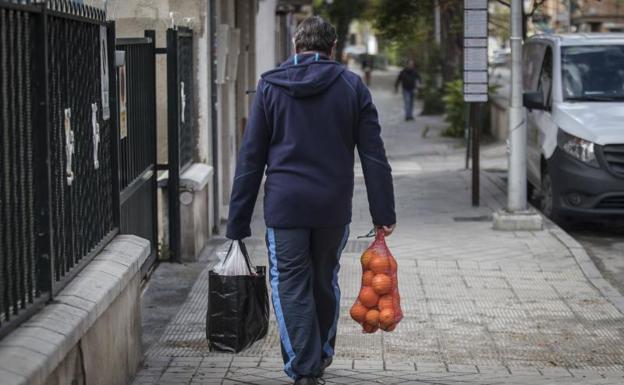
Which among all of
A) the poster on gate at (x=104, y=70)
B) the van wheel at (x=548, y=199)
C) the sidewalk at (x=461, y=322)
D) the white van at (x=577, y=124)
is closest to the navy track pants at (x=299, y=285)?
the sidewalk at (x=461, y=322)

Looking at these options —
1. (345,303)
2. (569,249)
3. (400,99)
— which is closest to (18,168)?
(345,303)

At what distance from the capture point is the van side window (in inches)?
553

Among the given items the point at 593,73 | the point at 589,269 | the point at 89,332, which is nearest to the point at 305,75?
the point at 89,332

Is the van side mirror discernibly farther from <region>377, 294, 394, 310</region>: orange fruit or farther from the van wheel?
<region>377, 294, 394, 310</region>: orange fruit

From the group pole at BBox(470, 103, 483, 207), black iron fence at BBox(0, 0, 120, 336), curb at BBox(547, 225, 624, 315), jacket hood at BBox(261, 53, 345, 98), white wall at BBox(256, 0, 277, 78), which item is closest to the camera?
black iron fence at BBox(0, 0, 120, 336)

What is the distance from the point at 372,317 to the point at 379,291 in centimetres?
14

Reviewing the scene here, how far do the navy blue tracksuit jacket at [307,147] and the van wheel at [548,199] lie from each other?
24.3 ft

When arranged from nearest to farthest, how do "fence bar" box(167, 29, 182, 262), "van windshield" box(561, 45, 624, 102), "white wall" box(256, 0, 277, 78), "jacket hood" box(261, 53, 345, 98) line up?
"jacket hood" box(261, 53, 345, 98)
"fence bar" box(167, 29, 182, 262)
"van windshield" box(561, 45, 624, 102)
"white wall" box(256, 0, 277, 78)

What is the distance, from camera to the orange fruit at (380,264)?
629 cm

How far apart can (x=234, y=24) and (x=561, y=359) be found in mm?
9801

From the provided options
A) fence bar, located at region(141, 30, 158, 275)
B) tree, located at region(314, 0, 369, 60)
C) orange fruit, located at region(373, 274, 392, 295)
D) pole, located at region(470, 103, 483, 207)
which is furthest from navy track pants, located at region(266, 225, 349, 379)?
tree, located at region(314, 0, 369, 60)

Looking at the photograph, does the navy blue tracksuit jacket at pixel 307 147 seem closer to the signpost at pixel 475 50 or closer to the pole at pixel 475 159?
the signpost at pixel 475 50

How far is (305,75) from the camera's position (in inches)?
241

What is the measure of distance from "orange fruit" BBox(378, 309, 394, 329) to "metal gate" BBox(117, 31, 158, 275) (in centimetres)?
246
